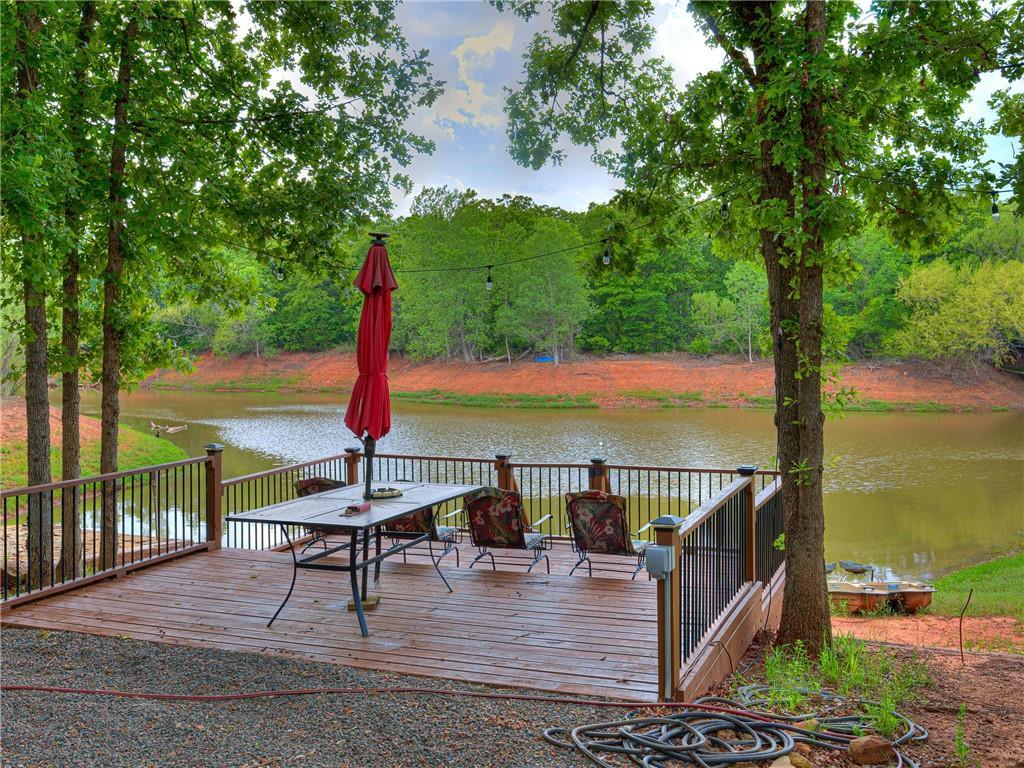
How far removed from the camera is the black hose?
3221 mm

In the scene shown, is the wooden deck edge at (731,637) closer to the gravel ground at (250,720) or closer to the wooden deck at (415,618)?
the wooden deck at (415,618)

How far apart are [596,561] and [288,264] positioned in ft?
17.6

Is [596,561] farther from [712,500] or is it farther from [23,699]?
[23,699]

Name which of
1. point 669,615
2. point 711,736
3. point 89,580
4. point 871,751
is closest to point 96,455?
point 89,580

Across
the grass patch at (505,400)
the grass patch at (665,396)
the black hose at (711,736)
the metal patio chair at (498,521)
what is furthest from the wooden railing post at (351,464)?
the grass patch at (665,396)

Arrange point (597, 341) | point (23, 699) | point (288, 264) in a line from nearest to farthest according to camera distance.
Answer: point (23, 699) < point (288, 264) < point (597, 341)

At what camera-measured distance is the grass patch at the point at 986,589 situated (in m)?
8.77

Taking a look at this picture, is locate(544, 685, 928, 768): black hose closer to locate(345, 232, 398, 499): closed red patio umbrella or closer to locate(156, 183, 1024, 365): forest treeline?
locate(345, 232, 398, 499): closed red patio umbrella

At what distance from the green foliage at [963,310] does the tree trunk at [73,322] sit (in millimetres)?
35996

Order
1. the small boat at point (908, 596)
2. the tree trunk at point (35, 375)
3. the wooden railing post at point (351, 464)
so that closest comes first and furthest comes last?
the tree trunk at point (35, 375)
the wooden railing post at point (351, 464)
the small boat at point (908, 596)

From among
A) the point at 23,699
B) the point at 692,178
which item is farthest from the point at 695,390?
the point at 23,699

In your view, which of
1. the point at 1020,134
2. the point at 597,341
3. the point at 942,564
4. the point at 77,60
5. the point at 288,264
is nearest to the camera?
the point at 1020,134

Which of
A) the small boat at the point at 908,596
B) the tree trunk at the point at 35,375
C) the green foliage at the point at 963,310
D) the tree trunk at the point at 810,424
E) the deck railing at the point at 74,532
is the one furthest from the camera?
the green foliage at the point at 963,310

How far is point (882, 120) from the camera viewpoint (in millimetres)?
6070
